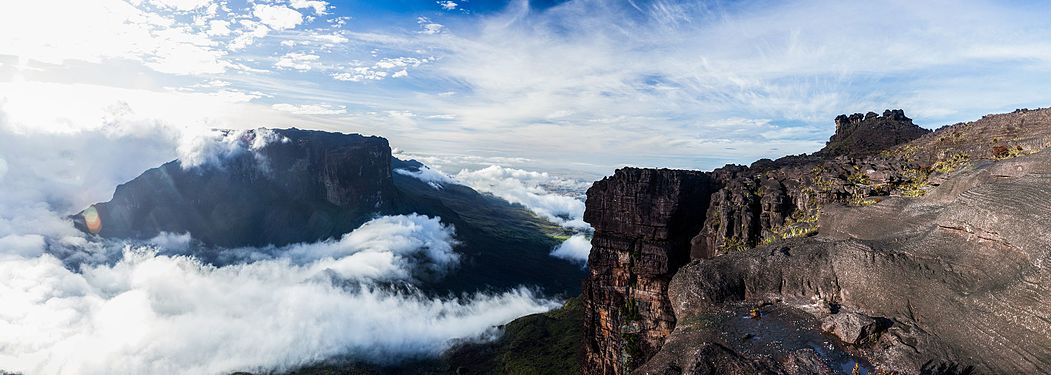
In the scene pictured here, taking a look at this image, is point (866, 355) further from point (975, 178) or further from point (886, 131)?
point (886, 131)

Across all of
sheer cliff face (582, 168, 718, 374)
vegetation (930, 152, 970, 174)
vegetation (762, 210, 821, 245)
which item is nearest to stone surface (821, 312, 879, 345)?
vegetation (762, 210, 821, 245)

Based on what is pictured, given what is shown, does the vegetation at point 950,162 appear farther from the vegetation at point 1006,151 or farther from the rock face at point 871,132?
the rock face at point 871,132

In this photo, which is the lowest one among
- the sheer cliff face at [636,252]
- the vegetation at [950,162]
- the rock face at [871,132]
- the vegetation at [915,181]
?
the sheer cliff face at [636,252]

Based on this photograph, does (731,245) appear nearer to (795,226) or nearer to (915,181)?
(795,226)

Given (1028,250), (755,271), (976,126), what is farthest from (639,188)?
(1028,250)

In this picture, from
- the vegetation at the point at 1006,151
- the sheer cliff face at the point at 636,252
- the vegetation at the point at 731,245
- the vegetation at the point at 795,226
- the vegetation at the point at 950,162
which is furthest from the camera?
the sheer cliff face at the point at 636,252

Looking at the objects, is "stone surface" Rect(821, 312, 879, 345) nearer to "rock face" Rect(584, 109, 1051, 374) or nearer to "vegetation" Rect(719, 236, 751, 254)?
"rock face" Rect(584, 109, 1051, 374)

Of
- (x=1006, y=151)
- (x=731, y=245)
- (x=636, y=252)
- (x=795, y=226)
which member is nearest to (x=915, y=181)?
(x=1006, y=151)

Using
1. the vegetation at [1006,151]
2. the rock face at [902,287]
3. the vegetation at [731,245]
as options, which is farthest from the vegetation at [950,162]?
the vegetation at [731,245]
